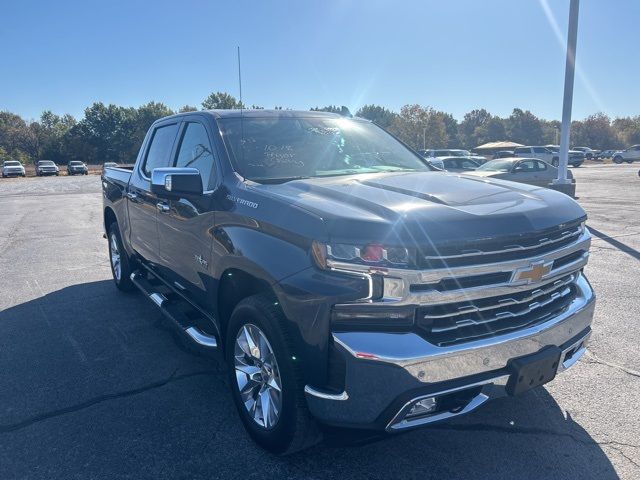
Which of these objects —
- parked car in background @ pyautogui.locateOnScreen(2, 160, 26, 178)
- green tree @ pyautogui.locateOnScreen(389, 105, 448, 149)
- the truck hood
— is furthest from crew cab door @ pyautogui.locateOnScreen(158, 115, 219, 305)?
green tree @ pyautogui.locateOnScreen(389, 105, 448, 149)

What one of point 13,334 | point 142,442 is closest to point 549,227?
point 142,442

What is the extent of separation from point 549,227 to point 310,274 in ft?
4.34

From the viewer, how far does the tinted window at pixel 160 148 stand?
4.68 meters

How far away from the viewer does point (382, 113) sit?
101 meters

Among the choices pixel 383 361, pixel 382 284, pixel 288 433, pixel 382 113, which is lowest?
pixel 288 433

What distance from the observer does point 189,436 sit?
3.19 m

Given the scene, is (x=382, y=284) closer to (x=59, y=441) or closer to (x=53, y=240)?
(x=59, y=441)

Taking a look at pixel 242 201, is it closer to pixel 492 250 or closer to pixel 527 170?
pixel 492 250

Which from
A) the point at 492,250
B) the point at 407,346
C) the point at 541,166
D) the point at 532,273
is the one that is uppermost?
the point at 492,250

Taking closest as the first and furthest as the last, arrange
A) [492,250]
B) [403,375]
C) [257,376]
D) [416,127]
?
[403,375], [492,250], [257,376], [416,127]

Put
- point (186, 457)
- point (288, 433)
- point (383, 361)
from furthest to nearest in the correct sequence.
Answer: point (186, 457)
point (288, 433)
point (383, 361)

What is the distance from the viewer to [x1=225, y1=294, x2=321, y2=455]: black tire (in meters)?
2.62

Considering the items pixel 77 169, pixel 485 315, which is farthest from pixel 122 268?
pixel 77 169

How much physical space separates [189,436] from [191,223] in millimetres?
1438
